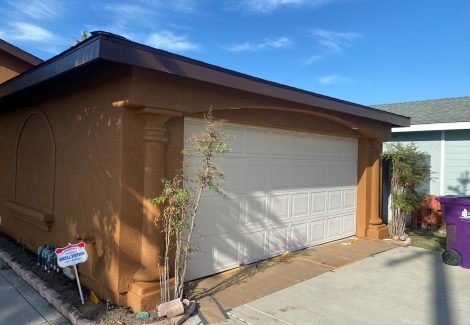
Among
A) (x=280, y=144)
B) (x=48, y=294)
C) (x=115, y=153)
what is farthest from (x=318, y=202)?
(x=48, y=294)

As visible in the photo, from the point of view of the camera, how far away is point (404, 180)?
7.92 meters

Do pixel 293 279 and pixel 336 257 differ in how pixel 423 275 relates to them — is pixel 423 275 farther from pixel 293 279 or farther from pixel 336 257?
pixel 293 279

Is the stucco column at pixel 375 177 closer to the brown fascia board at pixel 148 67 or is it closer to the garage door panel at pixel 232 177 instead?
the brown fascia board at pixel 148 67

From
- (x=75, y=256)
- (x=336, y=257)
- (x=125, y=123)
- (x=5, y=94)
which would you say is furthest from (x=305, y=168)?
(x=5, y=94)

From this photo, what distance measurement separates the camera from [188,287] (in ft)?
15.8

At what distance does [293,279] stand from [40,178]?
4322mm

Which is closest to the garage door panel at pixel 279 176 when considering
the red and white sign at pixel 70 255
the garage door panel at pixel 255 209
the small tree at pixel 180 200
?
the garage door panel at pixel 255 209

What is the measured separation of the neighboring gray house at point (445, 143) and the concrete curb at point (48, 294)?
29.4 feet

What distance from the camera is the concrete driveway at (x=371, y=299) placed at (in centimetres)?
409

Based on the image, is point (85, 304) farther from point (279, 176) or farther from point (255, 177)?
point (279, 176)

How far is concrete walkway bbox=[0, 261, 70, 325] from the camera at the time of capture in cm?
395

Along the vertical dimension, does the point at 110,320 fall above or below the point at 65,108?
below

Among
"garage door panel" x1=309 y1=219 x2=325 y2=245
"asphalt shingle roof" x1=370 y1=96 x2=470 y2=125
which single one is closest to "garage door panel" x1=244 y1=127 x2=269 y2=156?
"garage door panel" x1=309 y1=219 x2=325 y2=245

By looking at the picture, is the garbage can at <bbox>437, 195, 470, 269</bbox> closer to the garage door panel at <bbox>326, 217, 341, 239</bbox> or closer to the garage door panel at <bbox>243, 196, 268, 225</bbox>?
the garage door panel at <bbox>326, 217, 341, 239</bbox>
